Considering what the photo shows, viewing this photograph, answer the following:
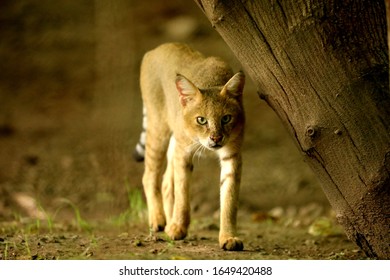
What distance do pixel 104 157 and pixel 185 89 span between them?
2.85 meters

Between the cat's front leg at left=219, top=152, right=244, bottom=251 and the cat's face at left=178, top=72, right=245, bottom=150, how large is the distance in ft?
0.50

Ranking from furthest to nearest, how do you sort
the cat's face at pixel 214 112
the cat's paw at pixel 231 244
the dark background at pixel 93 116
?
the dark background at pixel 93 116 < the cat's face at pixel 214 112 < the cat's paw at pixel 231 244

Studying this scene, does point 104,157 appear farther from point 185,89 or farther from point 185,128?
point 185,89

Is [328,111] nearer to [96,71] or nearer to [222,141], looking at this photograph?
[222,141]

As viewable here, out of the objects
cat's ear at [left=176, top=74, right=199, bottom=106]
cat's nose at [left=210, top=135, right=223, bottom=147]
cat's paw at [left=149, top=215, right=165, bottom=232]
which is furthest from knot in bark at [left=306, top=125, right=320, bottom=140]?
cat's paw at [left=149, top=215, right=165, bottom=232]

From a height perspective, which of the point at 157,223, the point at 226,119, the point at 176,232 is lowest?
the point at 176,232

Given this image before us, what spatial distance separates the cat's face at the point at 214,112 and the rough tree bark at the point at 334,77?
62 centimetres

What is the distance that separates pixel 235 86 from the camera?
4805 mm

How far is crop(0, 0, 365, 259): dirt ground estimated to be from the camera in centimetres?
498

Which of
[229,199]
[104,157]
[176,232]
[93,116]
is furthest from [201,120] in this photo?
[93,116]

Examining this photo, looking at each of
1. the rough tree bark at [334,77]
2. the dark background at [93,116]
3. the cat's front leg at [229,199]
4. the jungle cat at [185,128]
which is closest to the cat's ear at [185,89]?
the jungle cat at [185,128]

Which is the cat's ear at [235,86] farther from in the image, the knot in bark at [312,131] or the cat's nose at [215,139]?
the knot in bark at [312,131]

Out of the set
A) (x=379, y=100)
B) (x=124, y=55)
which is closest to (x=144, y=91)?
(x=379, y=100)

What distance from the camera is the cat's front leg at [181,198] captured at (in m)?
4.95
